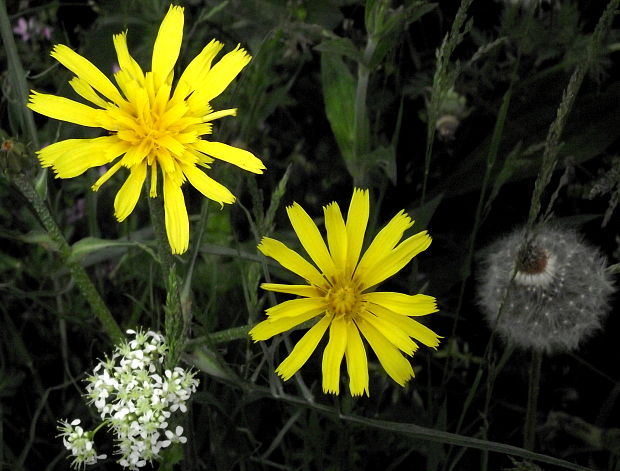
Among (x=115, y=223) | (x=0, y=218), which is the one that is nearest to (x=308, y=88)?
(x=115, y=223)

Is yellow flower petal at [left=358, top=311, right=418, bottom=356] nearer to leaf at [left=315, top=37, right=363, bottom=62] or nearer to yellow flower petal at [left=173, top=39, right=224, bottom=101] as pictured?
yellow flower petal at [left=173, top=39, right=224, bottom=101]

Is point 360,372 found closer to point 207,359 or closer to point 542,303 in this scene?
point 207,359

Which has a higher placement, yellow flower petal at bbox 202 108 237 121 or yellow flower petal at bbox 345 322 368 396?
yellow flower petal at bbox 202 108 237 121

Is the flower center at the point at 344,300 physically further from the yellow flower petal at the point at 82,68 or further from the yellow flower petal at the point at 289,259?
the yellow flower petal at the point at 82,68

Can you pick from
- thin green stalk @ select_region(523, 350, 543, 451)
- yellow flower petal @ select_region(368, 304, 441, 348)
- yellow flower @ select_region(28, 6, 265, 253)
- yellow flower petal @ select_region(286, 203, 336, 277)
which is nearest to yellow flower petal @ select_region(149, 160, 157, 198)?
yellow flower @ select_region(28, 6, 265, 253)

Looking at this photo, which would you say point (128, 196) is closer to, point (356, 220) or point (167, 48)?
point (167, 48)

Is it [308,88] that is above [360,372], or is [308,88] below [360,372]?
above

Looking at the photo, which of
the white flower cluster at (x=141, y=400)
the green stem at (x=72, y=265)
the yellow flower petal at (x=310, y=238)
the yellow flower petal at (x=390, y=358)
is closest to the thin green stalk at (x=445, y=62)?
the yellow flower petal at (x=310, y=238)
